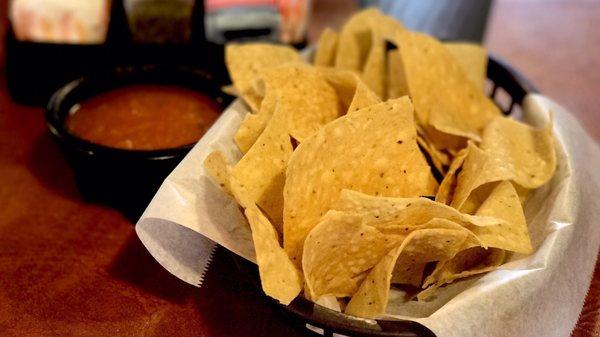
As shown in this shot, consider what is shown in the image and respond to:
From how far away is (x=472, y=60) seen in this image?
132 cm

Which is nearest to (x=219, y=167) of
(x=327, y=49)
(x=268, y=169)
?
(x=268, y=169)

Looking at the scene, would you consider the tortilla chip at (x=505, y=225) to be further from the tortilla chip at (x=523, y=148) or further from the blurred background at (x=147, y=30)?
the blurred background at (x=147, y=30)

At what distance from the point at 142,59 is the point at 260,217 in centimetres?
75

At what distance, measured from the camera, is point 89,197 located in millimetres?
1146

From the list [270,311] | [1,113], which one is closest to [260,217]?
[270,311]

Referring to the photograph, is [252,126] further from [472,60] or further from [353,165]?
[472,60]

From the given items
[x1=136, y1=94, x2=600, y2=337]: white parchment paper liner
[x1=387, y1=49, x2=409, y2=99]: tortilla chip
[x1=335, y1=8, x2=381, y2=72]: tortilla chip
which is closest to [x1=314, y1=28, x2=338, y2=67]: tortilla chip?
[x1=335, y1=8, x2=381, y2=72]: tortilla chip

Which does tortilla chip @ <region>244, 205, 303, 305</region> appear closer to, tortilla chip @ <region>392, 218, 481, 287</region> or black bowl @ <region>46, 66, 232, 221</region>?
tortilla chip @ <region>392, 218, 481, 287</region>

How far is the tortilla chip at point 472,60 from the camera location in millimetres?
1319

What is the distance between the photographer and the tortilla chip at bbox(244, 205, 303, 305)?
0.74 meters

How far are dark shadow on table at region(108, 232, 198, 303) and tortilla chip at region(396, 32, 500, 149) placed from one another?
0.56m

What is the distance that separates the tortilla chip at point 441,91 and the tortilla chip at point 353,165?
18 centimetres

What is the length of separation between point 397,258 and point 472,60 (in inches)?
27.4

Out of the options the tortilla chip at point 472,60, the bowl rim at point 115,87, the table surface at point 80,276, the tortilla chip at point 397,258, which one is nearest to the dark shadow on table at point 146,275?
the table surface at point 80,276
